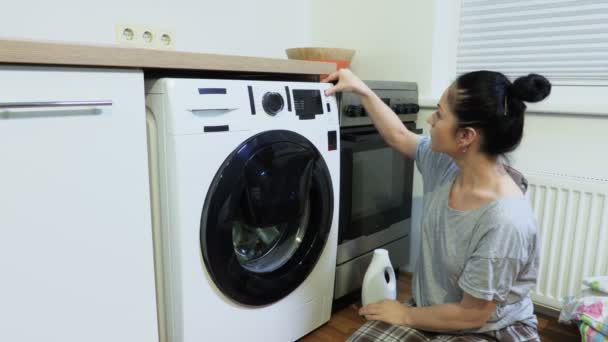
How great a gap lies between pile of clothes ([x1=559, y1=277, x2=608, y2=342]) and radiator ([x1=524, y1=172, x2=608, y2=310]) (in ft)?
0.33

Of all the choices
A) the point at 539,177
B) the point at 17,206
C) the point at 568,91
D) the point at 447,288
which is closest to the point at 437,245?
the point at 447,288

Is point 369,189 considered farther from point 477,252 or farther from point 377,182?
point 477,252

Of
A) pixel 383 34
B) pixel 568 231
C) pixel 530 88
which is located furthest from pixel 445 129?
pixel 383 34

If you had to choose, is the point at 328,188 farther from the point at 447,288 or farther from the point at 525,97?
the point at 525,97

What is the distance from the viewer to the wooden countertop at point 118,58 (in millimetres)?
778

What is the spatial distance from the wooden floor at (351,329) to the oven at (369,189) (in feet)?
0.29

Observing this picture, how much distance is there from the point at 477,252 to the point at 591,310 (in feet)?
2.15

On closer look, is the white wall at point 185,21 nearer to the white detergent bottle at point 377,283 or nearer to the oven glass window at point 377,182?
the oven glass window at point 377,182

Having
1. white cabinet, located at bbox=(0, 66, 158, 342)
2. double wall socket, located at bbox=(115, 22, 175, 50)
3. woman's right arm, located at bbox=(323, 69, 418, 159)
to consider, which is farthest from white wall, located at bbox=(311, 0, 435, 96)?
white cabinet, located at bbox=(0, 66, 158, 342)

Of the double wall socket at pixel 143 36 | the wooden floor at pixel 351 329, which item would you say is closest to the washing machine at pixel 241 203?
the wooden floor at pixel 351 329

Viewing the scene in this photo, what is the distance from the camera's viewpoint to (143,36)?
166 centimetres

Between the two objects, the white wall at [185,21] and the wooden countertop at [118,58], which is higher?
the white wall at [185,21]

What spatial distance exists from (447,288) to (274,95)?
2.21 feet

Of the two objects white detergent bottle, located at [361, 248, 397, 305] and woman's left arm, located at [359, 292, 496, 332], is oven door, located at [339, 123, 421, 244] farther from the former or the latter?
woman's left arm, located at [359, 292, 496, 332]
